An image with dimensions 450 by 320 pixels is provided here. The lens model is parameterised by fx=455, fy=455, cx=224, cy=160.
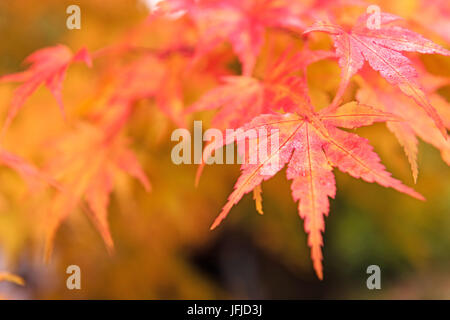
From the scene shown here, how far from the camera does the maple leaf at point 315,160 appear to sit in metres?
0.53

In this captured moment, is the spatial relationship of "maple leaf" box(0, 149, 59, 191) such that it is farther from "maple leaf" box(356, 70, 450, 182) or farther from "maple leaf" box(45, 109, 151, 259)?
"maple leaf" box(356, 70, 450, 182)

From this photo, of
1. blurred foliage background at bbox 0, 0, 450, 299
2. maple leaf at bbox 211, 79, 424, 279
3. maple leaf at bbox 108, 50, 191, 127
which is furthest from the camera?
blurred foliage background at bbox 0, 0, 450, 299

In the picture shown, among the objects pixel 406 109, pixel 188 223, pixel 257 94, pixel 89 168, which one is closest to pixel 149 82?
pixel 89 168

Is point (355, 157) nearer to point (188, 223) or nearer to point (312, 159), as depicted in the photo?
point (312, 159)

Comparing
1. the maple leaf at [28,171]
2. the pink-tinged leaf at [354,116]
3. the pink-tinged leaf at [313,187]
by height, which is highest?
the maple leaf at [28,171]

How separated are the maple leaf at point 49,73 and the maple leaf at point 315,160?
34 centimetres

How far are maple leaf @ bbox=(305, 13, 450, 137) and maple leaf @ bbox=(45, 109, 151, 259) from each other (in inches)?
16.1

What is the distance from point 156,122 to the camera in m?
1.09

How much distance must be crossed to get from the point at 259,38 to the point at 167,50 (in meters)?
0.27

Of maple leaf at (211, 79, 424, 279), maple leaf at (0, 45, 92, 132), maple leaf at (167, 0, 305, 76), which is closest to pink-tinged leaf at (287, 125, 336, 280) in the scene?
maple leaf at (211, 79, 424, 279)

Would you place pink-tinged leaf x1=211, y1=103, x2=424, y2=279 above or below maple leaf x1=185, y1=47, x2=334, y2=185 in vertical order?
below

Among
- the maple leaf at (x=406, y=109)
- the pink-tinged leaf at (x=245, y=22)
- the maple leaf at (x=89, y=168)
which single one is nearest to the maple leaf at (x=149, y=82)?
the maple leaf at (x=89, y=168)

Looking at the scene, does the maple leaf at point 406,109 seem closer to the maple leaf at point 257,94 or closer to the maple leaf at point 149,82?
the maple leaf at point 257,94

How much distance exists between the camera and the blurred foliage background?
1.32 m
